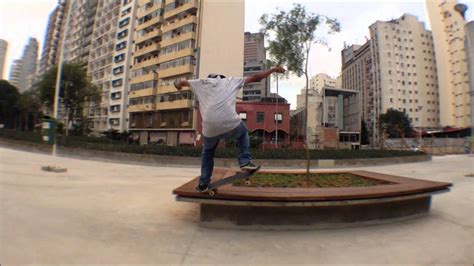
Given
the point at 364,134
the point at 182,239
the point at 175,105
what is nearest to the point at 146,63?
the point at 175,105

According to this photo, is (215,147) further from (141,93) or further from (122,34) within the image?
(122,34)

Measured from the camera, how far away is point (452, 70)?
15.1 feet

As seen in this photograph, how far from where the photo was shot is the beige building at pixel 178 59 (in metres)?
35.2

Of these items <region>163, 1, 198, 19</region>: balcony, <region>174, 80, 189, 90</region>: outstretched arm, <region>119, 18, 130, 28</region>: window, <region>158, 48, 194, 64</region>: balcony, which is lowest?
<region>174, 80, 189, 90</region>: outstretched arm

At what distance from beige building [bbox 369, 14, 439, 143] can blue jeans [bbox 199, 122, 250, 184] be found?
3.97 m

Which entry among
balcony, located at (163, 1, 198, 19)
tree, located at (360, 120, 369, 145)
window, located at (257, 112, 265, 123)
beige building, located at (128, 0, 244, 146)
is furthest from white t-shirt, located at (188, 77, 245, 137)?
tree, located at (360, 120, 369, 145)

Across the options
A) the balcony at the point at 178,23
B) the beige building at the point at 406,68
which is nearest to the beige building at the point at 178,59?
the balcony at the point at 178,23

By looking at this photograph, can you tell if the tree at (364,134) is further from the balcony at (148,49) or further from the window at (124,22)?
the window at (124,22)

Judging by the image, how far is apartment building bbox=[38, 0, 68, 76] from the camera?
6.26 meters

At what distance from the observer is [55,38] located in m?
7.20

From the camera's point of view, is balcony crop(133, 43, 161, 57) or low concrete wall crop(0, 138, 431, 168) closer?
low concrete wall crop(0, 138, 431, 168)

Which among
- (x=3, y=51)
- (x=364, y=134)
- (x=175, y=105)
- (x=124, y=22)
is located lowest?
(x=3, y=51)

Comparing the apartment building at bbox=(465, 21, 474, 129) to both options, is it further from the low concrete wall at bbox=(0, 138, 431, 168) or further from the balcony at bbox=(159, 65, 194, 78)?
the balcony at bbox=(159, 65, 194, 78)

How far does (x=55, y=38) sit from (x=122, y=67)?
4761 centimetres
